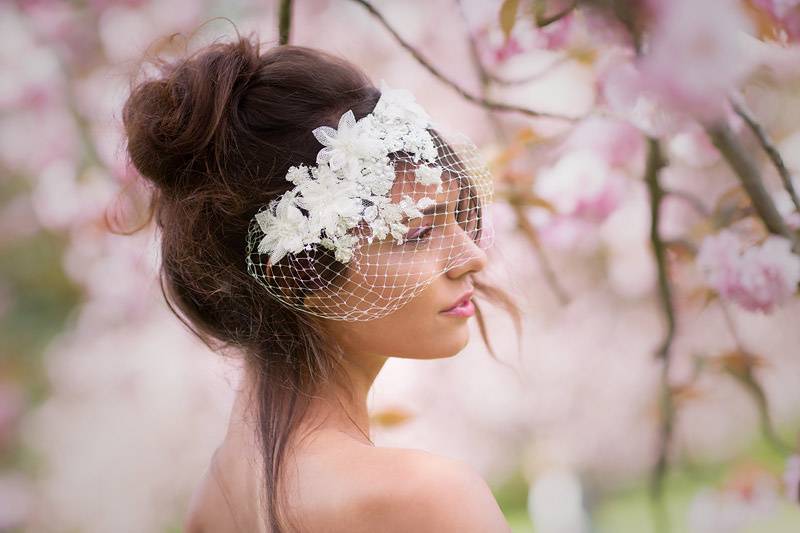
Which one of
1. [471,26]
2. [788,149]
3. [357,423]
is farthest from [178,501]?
[788,149]

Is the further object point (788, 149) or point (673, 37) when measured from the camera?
point (788, 149)

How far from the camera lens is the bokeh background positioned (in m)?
1.68

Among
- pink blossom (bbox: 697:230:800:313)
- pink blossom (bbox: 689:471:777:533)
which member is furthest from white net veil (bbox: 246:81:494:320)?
pink blossom (bbox: 689:471:777:533)

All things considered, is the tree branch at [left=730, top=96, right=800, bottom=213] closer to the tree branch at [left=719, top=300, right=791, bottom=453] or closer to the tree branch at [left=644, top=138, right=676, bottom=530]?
the tree branch at [left=644, top=138, right=676, bottom=530]

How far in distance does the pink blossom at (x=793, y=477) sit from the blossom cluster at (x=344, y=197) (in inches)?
43.1

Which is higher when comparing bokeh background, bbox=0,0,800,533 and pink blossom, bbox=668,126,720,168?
pink blossom, bbox=668,126,720,168

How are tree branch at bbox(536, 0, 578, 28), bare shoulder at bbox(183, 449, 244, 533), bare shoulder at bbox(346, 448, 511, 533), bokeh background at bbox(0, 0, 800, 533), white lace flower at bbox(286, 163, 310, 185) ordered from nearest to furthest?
bare shoulder at bbox(346, 448, 511, 533), white lace flower at bbox(286, 163, 310, 185), bare shoulder at bbox(183, 449, 244, 533), tree branch at bbox(536, 0, 578, 28), bokeh background at bbox(0, 0, 800, 533)

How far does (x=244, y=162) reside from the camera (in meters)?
1.11

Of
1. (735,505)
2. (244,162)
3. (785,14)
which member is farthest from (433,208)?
(735,505)

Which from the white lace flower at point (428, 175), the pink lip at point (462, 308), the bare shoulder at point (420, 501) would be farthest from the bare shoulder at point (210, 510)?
the white lace flower at point (428, 175)

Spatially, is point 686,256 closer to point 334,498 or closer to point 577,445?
point 577,445

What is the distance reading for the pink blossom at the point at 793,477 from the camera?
5.58ft

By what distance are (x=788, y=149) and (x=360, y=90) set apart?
952mm

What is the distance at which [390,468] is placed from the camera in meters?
1.01
